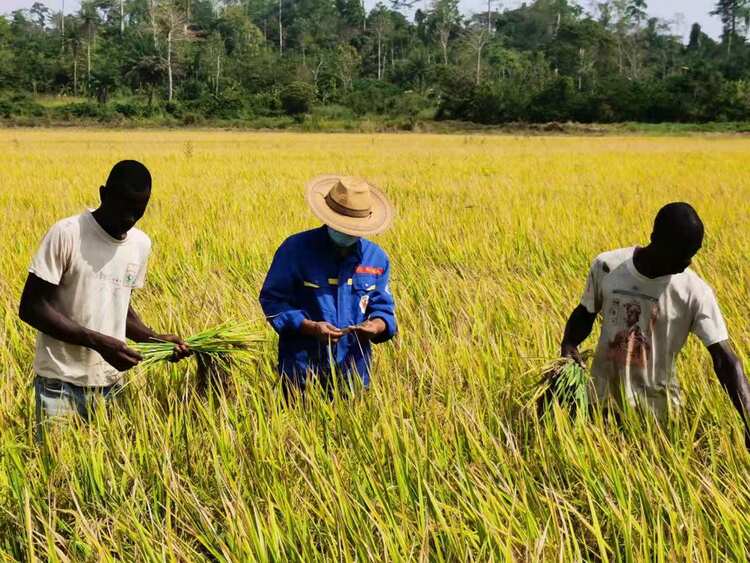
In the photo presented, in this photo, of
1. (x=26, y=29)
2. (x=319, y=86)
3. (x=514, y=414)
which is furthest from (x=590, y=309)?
(x=26, y=29)

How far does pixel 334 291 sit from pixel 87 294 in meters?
0.74

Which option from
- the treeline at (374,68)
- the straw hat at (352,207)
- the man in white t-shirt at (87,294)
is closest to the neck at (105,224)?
the man in white t-shirt at (87,294)

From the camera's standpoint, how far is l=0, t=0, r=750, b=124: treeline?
4584cm

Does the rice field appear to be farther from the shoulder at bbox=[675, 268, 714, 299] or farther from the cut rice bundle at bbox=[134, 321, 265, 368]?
the shoulder at bbox=[675, 268, 714, 299]

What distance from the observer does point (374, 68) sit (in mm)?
82812

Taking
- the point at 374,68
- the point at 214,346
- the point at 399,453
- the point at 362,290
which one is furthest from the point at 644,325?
the point at 374,68

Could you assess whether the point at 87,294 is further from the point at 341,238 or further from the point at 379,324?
the point at 379,324

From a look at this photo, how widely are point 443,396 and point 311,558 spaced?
1.04 meters

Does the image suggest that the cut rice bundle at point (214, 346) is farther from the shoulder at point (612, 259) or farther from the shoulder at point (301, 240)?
the shoulder at point (612, 259)

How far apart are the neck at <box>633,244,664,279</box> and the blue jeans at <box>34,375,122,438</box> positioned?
1.55m

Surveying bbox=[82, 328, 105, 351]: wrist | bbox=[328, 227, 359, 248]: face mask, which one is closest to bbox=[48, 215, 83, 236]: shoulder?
bbox=[82, 328, 105, 351]: wrist

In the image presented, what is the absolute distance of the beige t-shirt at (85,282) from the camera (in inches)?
83.9

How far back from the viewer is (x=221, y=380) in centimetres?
256

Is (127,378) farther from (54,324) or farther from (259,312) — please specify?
(259,312)
